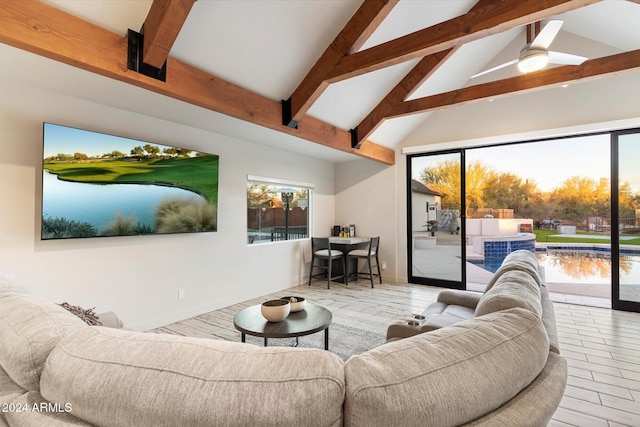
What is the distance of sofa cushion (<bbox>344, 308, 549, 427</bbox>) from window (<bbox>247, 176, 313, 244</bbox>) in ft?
13.6

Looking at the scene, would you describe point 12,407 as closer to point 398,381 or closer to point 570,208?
point 398,381

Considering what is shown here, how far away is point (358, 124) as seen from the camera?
4.88 metres

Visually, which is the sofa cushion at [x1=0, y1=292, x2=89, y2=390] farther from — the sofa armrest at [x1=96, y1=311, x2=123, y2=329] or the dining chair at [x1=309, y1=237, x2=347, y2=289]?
the dining chair at [x1=309, y1=237, x2=347, y2=289]

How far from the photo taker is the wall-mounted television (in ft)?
8.86

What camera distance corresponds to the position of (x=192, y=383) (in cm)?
68

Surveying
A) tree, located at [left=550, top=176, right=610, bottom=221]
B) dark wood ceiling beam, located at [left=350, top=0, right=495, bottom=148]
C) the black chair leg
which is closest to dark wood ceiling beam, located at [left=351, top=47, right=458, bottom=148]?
dark wood ceiling beam, located at [left=350, top=0, right=495, bottom=148]

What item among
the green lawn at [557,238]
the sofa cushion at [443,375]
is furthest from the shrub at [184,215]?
the green lawn at [557,238]

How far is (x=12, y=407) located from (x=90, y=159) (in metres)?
2.59

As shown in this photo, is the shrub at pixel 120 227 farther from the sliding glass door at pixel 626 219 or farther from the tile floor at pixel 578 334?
the sliding glass door at pixel 626 219

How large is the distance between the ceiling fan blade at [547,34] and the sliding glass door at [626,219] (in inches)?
95.1

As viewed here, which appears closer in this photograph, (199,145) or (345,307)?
(199,145)

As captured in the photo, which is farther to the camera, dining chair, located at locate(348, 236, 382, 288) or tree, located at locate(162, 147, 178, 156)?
dining chair, located at locate(348, 236, 382, 288)

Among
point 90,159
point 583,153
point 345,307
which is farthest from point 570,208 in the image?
point 90,159

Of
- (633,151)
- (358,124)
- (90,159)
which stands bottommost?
(90,159)
